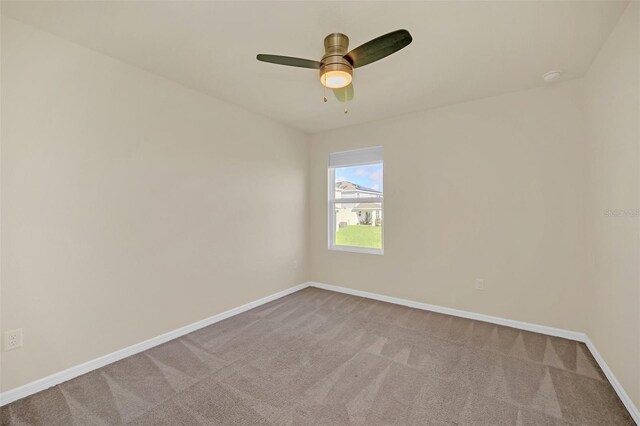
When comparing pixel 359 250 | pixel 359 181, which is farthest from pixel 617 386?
pixel 359 181

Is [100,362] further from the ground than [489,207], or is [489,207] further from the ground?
[489,207]

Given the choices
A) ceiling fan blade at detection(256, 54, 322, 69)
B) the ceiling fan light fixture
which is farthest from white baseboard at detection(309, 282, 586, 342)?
ceiling fan blade at detection(256, 54, 322, 69)

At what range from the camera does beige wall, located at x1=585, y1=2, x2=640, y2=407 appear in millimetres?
1619

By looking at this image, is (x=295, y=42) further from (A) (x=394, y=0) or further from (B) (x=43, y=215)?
(B) (x=43, y=215)

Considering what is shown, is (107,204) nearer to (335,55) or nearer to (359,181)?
(335,55)

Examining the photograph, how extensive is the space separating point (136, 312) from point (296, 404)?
1670 millimetres

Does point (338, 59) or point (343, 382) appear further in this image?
point (343, 382)

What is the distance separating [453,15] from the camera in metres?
1.72

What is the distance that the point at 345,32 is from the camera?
1860mm

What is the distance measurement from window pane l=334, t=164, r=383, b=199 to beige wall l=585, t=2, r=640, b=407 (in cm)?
219

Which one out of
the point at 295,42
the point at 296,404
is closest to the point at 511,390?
the point at 296,404

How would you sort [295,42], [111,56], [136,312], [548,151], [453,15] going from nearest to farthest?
1. [453,15]
2. [295,42]
3. [111,56]
4. [136,312]
5. [548,151]

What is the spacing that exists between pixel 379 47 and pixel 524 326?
309 cm

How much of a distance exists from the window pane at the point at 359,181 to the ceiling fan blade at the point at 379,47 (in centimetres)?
221
